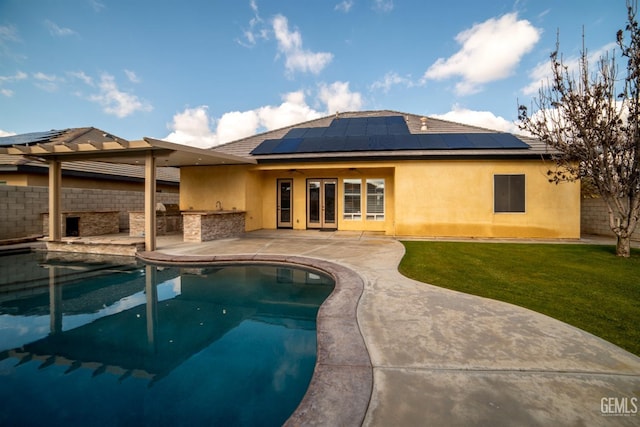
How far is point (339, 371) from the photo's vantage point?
2.40m

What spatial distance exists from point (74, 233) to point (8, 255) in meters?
2.61

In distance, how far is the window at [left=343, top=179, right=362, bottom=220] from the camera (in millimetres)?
12953

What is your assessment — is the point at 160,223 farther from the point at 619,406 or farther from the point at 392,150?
the point at 619,406

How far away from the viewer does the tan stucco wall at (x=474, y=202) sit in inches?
411

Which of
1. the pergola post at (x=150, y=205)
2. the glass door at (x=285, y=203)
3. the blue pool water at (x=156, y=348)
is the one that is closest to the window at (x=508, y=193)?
the blue pool water at (x=156, y=348)

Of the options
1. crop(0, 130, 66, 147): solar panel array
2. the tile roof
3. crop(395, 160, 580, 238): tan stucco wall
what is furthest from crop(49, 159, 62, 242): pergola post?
crop(395, 160, 580, 238): tan stucco wall

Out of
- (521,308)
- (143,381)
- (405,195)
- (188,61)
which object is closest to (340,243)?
(405,195)

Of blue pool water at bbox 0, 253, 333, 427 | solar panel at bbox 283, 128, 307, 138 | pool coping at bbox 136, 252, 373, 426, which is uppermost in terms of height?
solar panel at bbox 283, 128, 307, 138

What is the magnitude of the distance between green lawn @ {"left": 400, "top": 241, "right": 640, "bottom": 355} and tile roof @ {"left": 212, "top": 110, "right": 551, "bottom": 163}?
3.57 m

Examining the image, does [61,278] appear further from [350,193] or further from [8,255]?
[350,193]

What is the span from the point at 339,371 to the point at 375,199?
10939 mm

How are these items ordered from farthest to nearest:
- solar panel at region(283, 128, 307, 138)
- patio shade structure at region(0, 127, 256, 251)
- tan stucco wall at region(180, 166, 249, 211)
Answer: solar panel at region(283, 128, 307, 138), tan stucco wall at region(180, 166, 249, 211), patio shade structure at region(0, 127, 256, 251)

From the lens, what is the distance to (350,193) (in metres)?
13.0

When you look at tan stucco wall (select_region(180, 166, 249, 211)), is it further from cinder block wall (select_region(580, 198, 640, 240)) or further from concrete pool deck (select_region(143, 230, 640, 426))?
cinder block wall (select_region(580, 198, 640, 240))
